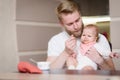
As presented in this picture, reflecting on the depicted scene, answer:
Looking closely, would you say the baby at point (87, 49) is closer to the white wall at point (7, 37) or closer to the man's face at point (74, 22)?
the man's face at point (74, 22)

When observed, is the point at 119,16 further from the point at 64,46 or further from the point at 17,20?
the point at 17,20

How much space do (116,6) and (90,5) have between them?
78cm

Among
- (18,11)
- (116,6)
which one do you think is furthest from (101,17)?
(18,11)

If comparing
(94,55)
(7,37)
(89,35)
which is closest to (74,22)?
(89,35)

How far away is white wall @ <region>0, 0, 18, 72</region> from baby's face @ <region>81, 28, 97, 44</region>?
2.63 feet

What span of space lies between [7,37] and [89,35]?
2.82 feet

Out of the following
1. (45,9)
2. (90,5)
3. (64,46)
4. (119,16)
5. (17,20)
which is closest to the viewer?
(64,46)

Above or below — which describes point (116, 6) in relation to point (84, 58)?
above

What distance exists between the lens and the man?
5.74 ft

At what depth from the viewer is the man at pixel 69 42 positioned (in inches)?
68.9

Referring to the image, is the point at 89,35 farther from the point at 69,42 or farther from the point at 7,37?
the point at 7,37

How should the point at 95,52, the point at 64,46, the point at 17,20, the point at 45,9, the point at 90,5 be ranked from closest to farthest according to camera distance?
the point at 95,52, the point at 64,46, the point at 17,20, the point at 45,9, the point at 90,5

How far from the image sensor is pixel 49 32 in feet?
9.13

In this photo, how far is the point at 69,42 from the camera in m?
1.76
